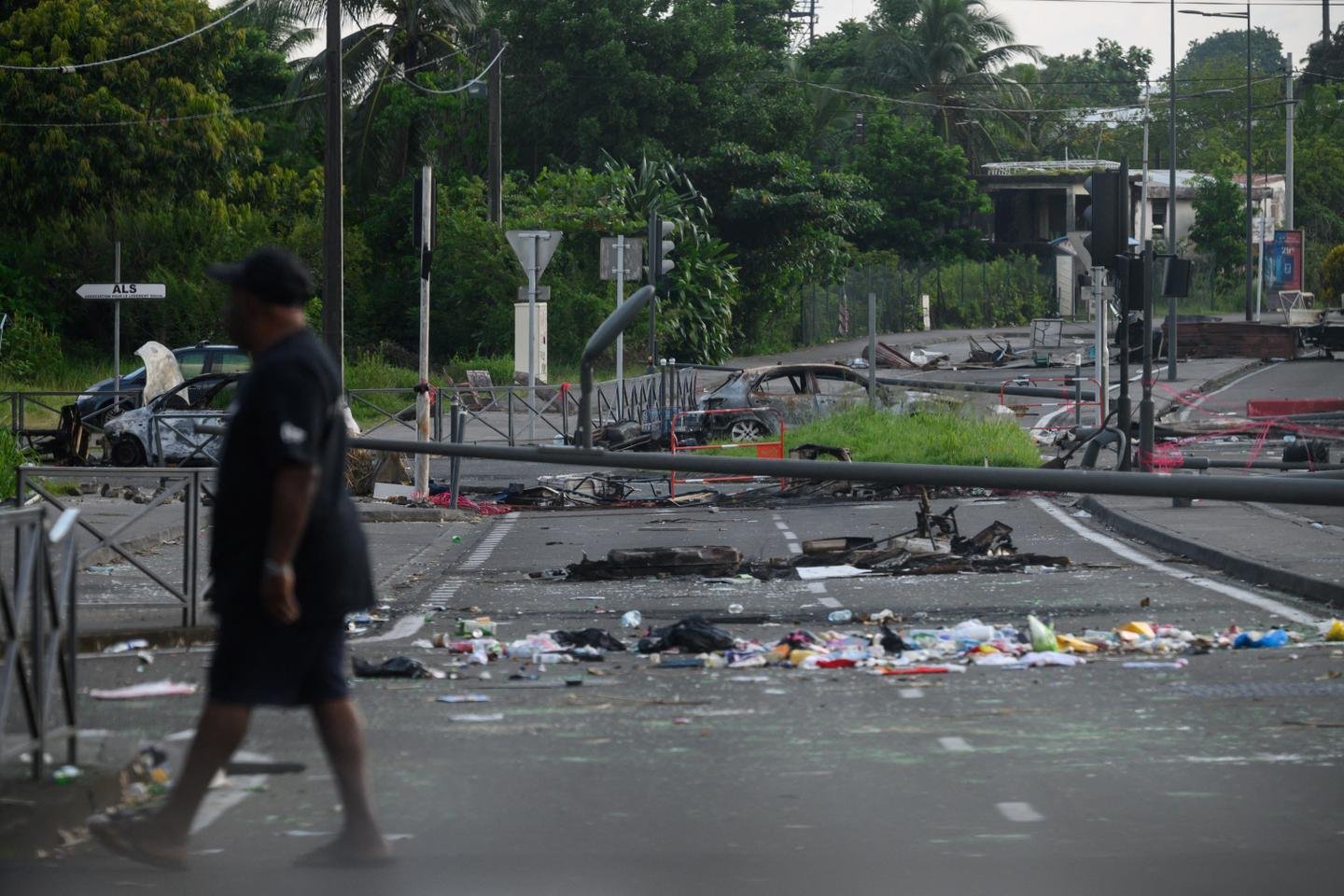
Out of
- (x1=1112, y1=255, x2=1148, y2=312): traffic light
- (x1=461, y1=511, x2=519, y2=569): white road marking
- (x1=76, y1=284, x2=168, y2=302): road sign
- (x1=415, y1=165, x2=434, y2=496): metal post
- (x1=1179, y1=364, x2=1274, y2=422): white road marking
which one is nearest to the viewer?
(x1=461, y1=511, x2=519, y2=569): white road marking

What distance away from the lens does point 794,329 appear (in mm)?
55531

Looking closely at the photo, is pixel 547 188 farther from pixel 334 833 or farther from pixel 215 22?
pixel 334 833

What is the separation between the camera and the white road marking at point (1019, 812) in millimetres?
5602

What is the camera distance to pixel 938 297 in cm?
6619

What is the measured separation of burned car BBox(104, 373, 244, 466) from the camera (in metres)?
22.0

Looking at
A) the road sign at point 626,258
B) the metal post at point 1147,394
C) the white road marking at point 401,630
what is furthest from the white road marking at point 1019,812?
the road sign at point 626,258

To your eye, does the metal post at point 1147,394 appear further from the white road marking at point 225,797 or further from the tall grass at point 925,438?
the white road marking at point 225,797

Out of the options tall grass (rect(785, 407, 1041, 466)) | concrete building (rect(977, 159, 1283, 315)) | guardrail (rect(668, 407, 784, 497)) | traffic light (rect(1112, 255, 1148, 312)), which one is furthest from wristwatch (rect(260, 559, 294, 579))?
concrete building (rect(977, 159, 1283, 315))

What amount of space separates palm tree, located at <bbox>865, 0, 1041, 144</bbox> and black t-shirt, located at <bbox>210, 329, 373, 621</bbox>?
68.7m

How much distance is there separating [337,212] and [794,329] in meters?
33.2

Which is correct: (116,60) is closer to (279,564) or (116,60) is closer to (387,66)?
(387,66)

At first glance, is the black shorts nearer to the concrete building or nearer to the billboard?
the billboard

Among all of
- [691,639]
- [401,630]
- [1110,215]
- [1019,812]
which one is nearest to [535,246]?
[1110,215]

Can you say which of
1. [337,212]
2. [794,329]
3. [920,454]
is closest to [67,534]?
[920,454]
